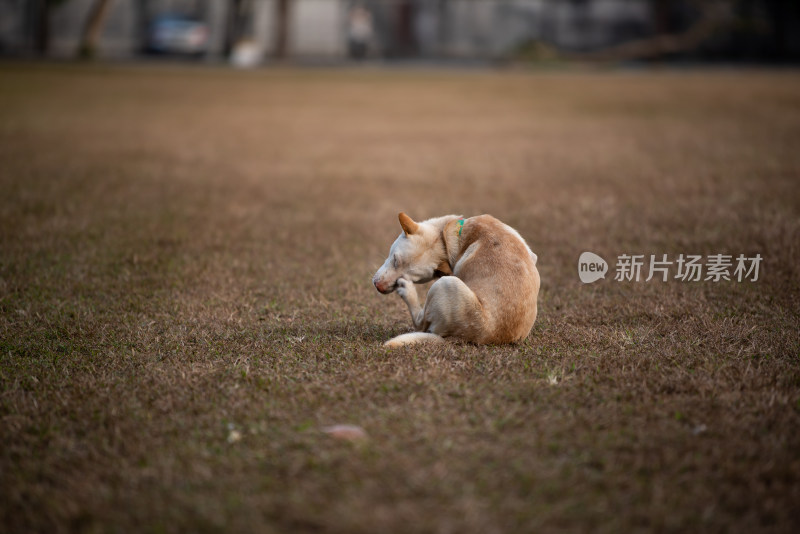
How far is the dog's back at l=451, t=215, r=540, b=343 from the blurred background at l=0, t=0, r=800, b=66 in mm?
27206

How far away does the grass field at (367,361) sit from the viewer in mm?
2404

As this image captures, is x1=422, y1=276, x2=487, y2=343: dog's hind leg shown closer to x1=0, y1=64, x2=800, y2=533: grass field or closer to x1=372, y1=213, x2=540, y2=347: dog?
x1=372, y1=213, x2=540, y2=347: dog

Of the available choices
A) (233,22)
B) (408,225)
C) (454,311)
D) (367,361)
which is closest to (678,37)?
(233,22)

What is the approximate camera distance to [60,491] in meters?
2.45

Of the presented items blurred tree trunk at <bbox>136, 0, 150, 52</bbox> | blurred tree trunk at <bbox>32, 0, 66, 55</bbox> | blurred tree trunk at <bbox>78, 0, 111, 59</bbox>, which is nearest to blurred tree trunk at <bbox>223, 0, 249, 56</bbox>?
blurred tree trunk at <bbox>136, 0, 150, 52</bbox>

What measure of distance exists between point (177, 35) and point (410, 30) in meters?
9.59

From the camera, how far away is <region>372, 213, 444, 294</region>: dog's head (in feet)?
12.1

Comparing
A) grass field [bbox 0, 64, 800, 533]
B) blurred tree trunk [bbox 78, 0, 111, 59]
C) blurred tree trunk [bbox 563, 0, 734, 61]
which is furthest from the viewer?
blurred tree trunk [bbox 563, 0, 734, 61]

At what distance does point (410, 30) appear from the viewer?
108 ft

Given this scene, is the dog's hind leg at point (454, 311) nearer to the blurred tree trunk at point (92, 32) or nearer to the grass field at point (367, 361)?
the grass field at point (367, 361)

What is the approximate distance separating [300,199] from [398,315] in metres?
3.83

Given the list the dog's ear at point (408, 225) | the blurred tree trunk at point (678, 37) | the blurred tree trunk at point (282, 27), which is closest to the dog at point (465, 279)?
the dog's ear at point (408, 225)

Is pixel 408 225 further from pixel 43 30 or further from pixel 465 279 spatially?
pixel 43 30

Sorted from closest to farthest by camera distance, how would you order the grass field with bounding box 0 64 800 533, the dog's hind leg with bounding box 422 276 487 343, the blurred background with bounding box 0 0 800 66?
1. the grass field with bounding box 0 64 800 533
2. the dog's hind leg with bounding box 422 276 487 343
3. the blurred background with bounding box 0 0 800 66
